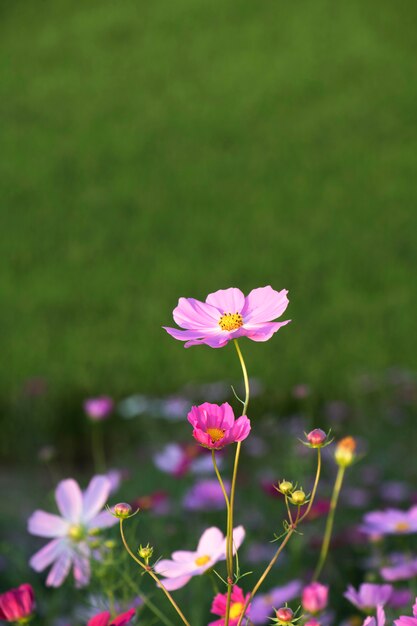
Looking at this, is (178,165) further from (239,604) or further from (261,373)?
(239,604)

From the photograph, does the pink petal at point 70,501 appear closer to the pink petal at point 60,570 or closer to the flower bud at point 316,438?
the pink petal at point 60,570

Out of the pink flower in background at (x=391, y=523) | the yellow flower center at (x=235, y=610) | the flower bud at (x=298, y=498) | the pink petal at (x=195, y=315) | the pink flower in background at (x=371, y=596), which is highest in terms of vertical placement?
the pink petal at (x=195, y=315)

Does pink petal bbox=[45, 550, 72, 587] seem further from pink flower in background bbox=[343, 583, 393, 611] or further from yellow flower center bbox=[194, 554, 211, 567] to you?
pink flower in background bbox=[343, 583, 393, 611]

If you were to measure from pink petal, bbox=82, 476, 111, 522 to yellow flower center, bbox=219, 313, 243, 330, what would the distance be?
31 centimetres

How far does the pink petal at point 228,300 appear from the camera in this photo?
2.40 ft

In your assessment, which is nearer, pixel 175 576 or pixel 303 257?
pixel 175 576

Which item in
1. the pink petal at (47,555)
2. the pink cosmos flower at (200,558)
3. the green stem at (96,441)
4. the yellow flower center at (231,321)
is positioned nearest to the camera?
the yellow flower center at (231,321)

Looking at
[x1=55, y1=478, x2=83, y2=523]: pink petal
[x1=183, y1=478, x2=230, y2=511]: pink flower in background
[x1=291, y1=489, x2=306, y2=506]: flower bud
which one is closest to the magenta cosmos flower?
[x1=291, y1=489, x2=306, y2=506]: flower bud

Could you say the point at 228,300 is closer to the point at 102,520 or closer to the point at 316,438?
the point at 316,438

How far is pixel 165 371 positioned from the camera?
3.42 m

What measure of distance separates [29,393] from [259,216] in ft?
8.91

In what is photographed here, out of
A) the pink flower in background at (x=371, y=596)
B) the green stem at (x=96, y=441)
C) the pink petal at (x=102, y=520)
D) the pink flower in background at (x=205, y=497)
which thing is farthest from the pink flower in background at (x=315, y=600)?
the green stem at (x=96, y=441)

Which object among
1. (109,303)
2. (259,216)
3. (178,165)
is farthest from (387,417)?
(178,165)

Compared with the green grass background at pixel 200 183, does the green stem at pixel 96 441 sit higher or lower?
lower
